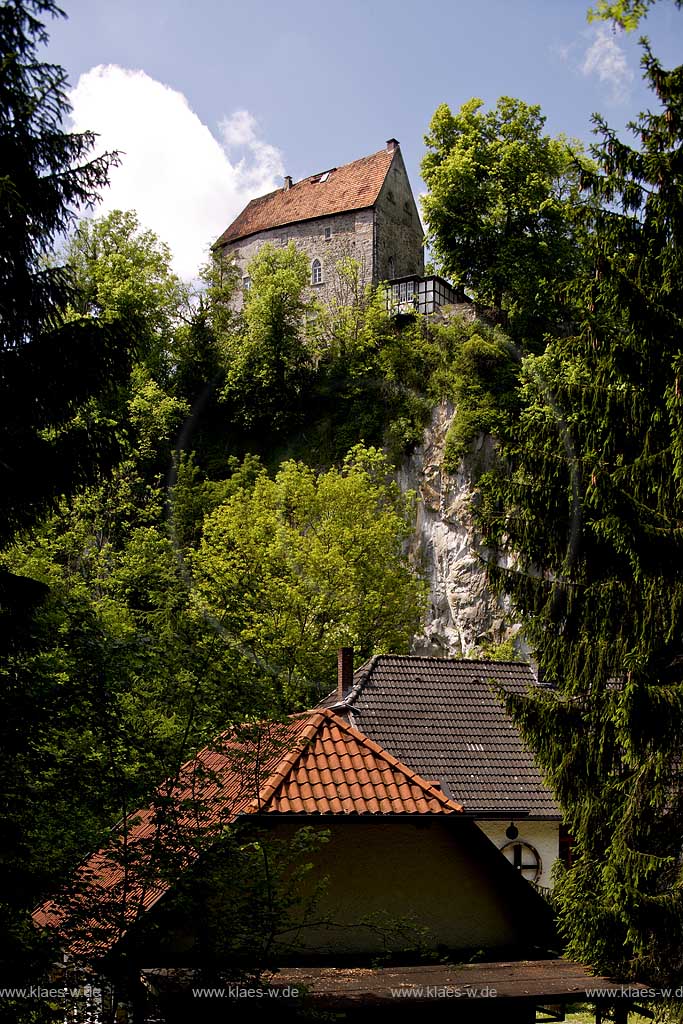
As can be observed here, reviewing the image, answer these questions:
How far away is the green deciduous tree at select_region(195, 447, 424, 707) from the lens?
26797 millimetres

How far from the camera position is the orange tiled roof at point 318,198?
45406 millimetres

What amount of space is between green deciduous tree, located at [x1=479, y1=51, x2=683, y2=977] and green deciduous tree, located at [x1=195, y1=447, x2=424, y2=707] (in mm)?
14206

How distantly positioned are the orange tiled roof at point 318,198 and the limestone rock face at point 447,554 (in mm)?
12788

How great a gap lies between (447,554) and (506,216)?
38.4 ft

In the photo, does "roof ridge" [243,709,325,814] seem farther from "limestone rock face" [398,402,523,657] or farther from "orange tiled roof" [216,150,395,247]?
"orange tiled roof" [216,150,395,247]

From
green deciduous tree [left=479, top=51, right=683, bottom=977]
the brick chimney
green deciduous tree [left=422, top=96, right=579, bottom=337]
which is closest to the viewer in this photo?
green deciduous tree [left=479, top=51, right=683, bottom=977]

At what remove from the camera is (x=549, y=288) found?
36.4ft

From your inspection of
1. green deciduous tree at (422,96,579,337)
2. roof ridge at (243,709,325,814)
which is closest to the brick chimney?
roof ridge at (243,709,325,814)

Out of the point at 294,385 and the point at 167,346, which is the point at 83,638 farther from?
the point at 167,346

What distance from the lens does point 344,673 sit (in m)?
16.7

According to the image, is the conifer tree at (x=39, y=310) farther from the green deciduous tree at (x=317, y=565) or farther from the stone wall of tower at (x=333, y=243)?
the stone wall of tower at (x=333, y=243)

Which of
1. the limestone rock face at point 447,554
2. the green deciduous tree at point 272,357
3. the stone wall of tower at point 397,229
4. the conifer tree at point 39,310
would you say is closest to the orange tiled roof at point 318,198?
the stone wall of tower at point 397,229

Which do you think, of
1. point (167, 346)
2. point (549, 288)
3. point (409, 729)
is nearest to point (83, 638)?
point (549, 288)

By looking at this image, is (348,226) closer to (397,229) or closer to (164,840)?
(397,229)
